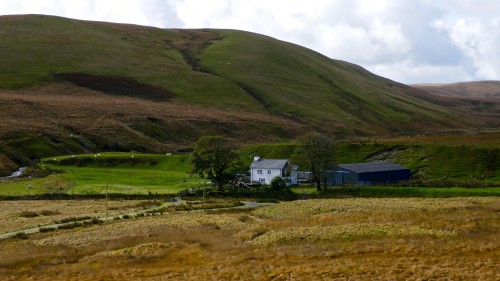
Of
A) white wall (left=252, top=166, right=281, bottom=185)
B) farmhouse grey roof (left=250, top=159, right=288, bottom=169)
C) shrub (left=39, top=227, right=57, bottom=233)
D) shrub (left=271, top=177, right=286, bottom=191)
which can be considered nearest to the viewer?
shrub (left=39, top=227, right=57, bottom=233)

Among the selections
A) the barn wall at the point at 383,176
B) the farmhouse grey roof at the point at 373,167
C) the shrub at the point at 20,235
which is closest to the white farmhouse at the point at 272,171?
the farmhouse grey roof at the point at 373,167

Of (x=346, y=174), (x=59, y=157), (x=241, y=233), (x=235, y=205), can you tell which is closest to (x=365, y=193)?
(x=346, y=174)

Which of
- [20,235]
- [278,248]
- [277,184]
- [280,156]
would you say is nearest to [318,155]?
[277,184]

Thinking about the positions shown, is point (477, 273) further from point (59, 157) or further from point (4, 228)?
point (59, 157)

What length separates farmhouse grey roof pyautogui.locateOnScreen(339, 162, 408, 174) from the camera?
10019 cm

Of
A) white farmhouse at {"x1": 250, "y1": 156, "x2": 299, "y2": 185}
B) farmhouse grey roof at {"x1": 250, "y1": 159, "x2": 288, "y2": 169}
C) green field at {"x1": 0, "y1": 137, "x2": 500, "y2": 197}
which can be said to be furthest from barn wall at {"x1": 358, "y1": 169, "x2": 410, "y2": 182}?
farmhouse grey roof at {"x1": 250, "y1": 159, "x2": 288, "y2": 169}

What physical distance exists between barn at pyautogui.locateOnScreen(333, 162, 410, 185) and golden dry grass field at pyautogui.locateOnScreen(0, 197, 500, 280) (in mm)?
39795

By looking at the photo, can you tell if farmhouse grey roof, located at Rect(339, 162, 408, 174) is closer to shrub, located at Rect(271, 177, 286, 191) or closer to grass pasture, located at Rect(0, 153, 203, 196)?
shrub, located at Rect(271, 177, 286, 191)

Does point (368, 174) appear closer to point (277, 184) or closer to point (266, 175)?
point (266, 175)

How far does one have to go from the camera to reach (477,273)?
28078 mm

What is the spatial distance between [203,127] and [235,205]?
10311 centimetres

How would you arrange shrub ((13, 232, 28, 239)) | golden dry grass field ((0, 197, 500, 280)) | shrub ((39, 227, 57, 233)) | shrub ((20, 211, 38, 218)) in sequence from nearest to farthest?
golden dry grass field ((0, 197, 500, 280)) → shrub ((13, 232, 28, 239)) → shrub ((39, 227, 57, 233)) → shrub ((20, 211, 38, 218))

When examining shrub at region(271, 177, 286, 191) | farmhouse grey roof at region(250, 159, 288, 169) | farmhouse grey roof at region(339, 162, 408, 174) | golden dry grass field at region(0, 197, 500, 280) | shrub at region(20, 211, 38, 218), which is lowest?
golden dry grass field at region(0, 197, 500, 280)

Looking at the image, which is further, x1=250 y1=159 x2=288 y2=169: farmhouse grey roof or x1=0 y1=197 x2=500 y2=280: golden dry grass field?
x1=250 y1=159 x2=288 y2=169: farmhouse grey roof
